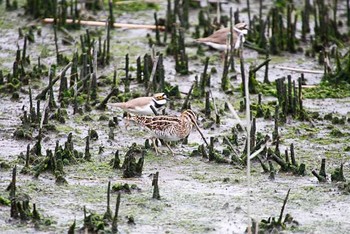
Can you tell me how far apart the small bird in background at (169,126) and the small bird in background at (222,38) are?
3.02m

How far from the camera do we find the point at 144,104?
411 inches

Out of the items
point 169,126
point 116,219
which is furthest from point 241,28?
point 116,219

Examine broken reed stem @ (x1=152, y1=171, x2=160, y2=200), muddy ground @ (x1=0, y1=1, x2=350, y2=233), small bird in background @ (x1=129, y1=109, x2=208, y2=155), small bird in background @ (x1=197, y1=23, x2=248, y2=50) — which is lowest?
muddy ground @ (x1=0, y1=1, x2=350, y2=233)

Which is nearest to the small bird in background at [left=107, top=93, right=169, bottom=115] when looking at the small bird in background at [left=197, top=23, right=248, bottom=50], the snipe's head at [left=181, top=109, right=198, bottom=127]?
the snipe's head at [left=181, top=109, right=198, bottom=127]

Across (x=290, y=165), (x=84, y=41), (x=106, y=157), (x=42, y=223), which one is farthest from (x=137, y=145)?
(x=84, y=41)

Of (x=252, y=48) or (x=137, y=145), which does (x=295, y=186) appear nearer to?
(x=137, y=145)

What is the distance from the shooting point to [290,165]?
9.27 m

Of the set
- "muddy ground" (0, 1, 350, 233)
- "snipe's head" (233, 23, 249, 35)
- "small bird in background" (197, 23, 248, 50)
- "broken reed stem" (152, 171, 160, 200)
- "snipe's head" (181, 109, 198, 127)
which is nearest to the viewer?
"muddy ground" (0, 1, 350, 233)

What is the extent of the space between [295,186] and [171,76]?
12.1ft

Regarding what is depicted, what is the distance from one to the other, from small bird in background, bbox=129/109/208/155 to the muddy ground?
0.20 m

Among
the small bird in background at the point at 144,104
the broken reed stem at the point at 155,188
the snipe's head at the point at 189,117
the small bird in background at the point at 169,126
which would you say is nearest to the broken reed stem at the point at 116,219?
the broken reed stem at the point at 155,188

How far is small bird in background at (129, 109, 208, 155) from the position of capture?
31.6ft

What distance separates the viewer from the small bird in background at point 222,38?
12.8m

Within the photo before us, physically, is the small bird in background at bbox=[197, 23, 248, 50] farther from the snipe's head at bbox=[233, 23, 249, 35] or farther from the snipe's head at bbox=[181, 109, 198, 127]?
the snipe's head at bbox=[181, 109, 198, 127]
